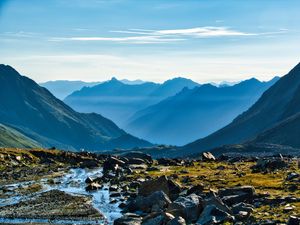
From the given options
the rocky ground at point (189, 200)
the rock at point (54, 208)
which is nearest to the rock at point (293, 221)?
the rocky ground at point (189, 200)

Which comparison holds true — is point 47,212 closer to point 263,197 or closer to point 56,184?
point 263,197

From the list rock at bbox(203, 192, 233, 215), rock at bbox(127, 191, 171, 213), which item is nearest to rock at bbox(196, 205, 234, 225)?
rock at bbox(203, 192, 233, 215)

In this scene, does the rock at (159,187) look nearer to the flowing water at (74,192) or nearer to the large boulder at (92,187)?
the flowing water at (74,192)

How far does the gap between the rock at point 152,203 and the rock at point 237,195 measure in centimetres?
669

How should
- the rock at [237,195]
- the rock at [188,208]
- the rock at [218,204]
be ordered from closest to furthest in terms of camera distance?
the rock at [218,204], the rock at [188,208], the rock at [237,195]

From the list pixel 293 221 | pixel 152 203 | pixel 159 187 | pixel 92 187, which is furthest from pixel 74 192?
pixel 293 221

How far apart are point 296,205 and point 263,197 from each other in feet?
25.5

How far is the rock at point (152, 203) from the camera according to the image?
58.0 m

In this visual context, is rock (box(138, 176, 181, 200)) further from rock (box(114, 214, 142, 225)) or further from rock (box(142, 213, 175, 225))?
rock (box(142, 213, 175, 225))

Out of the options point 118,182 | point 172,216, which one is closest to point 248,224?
point 172,216

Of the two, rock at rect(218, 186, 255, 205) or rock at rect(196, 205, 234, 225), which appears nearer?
rock at rect(196, 205, 234, 225)

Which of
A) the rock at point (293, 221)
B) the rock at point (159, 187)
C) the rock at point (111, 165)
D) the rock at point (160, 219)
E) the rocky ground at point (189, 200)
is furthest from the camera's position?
the rock at point (111, 165)

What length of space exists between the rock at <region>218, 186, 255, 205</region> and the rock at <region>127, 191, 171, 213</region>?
6692 mm

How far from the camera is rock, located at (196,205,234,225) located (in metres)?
46.8
